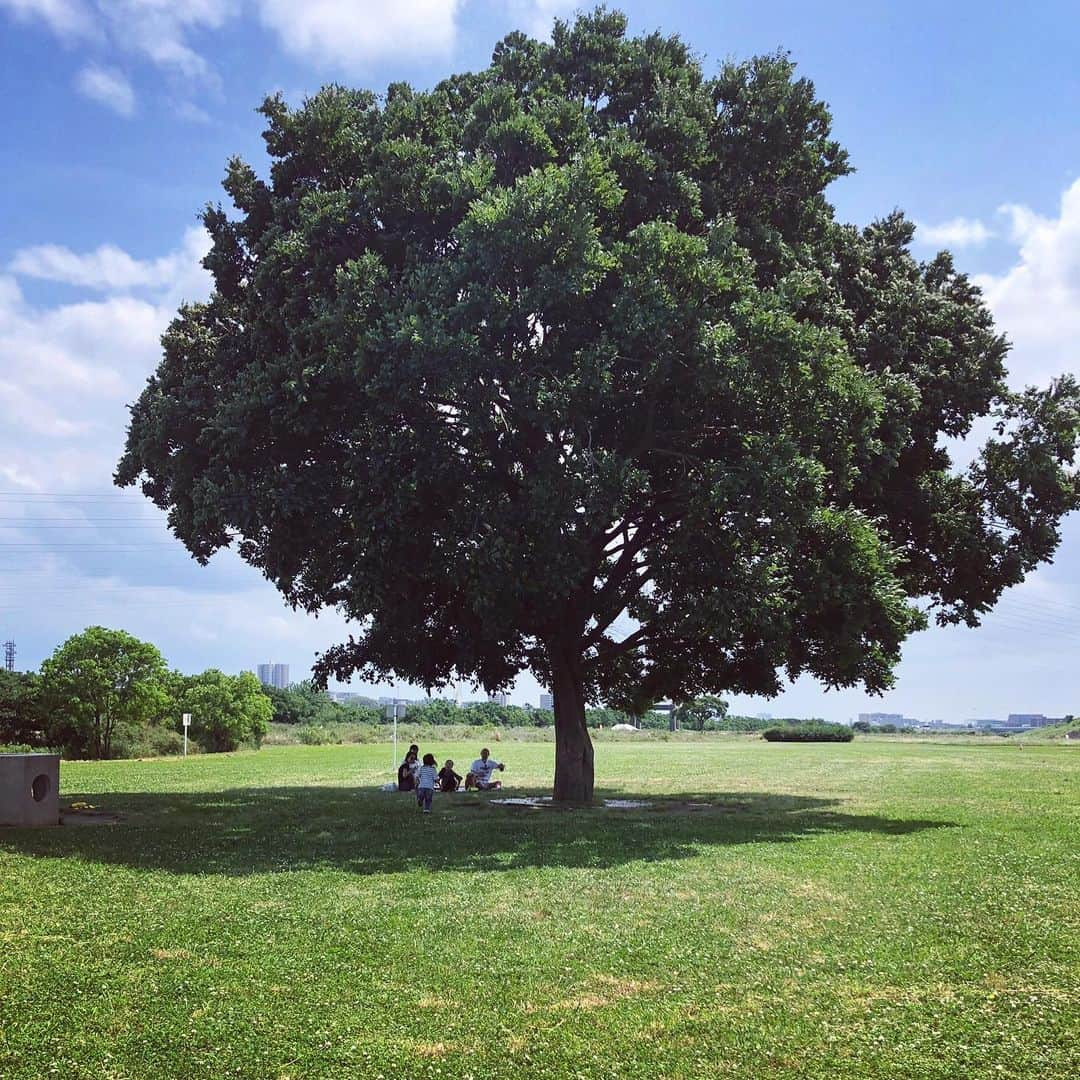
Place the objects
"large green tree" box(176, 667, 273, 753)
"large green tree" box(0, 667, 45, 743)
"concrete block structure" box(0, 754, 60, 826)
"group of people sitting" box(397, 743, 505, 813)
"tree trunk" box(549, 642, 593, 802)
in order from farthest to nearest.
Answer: "large green tree" box(176, 667, 273, 753) → "large green tree" box(0, 667, 45, 743) → "group of people sitting" box(397, 743, 505, 813) → "tree trunk" box(549, 642, 593, 802) → "concrete block structure" box(0, 754, 60, 826)

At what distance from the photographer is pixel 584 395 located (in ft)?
70.6

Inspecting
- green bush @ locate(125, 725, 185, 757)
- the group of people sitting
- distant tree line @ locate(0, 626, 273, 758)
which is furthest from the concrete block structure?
green bush @ locate(125, 725, 185, 757)

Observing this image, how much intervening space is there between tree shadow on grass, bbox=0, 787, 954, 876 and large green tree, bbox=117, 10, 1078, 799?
13.6ft

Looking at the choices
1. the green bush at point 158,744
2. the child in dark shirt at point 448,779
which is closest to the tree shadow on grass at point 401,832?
the child in dark shirt at point 448,779

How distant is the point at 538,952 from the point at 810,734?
11751 cm

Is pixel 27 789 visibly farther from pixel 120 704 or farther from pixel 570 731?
pixel 120 704

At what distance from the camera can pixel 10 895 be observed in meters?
13.6

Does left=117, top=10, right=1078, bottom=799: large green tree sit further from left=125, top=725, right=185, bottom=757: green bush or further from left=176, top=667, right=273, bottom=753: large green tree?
left=176, top=667, right=273, bottom=753: large green tree

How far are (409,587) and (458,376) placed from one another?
5503 mm

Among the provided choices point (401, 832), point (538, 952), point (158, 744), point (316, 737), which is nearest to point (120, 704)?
point (158, 744)

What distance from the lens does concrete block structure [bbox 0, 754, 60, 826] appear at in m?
21.2

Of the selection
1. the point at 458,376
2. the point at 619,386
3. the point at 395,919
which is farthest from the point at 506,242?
the point at 395,919

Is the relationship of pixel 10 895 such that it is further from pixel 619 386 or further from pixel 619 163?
pixel 619 163

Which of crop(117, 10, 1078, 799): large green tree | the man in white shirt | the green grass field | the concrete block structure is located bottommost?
the man in white shirt
